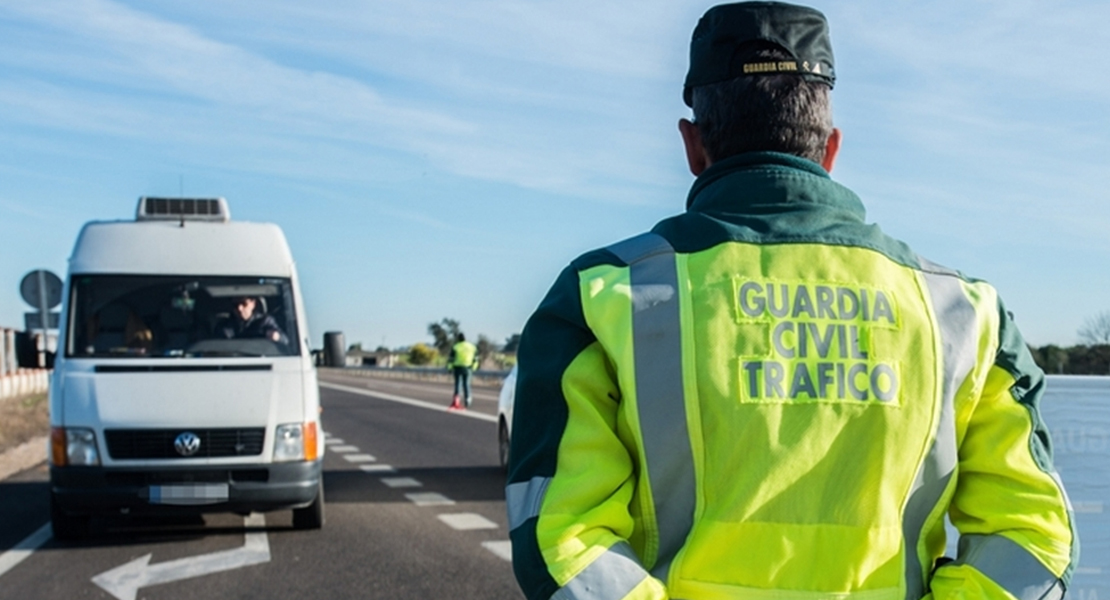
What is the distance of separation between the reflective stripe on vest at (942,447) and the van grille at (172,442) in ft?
27.8

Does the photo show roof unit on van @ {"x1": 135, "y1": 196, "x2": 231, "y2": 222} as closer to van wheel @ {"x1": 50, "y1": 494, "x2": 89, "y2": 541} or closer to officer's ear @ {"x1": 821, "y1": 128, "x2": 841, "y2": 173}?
van wheel @ {"x1": 50, "y1": 494, "x2": 89, "y2": 541}

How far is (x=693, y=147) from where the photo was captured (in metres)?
2.35

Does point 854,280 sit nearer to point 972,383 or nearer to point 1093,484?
point 972,383

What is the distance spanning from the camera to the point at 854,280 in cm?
213

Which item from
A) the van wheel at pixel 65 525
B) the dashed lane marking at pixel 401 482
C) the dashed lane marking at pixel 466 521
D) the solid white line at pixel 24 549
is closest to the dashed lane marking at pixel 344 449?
the dashed lane marking at pixel 401 482

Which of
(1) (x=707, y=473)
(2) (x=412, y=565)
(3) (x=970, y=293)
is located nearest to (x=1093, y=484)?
(3) (x=970, y=293)

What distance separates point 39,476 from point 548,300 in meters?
15.1

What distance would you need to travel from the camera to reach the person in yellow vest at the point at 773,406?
6.56ft

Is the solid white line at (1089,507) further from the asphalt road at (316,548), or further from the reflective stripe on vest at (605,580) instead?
the asphalt road at (316,548)

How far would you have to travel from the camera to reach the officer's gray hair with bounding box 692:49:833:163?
2189 millimetres

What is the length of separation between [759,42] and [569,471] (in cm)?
78

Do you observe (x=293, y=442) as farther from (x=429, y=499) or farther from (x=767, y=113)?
(x=767, y=113)

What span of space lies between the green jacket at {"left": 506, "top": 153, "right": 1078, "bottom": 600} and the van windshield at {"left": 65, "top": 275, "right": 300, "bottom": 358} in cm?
876

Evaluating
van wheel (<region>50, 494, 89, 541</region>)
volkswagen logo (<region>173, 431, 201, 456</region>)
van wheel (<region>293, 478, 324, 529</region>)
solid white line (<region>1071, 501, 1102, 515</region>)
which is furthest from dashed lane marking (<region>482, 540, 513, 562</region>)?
solid white line (<region>1071, 501, 1102, 515</region>)
